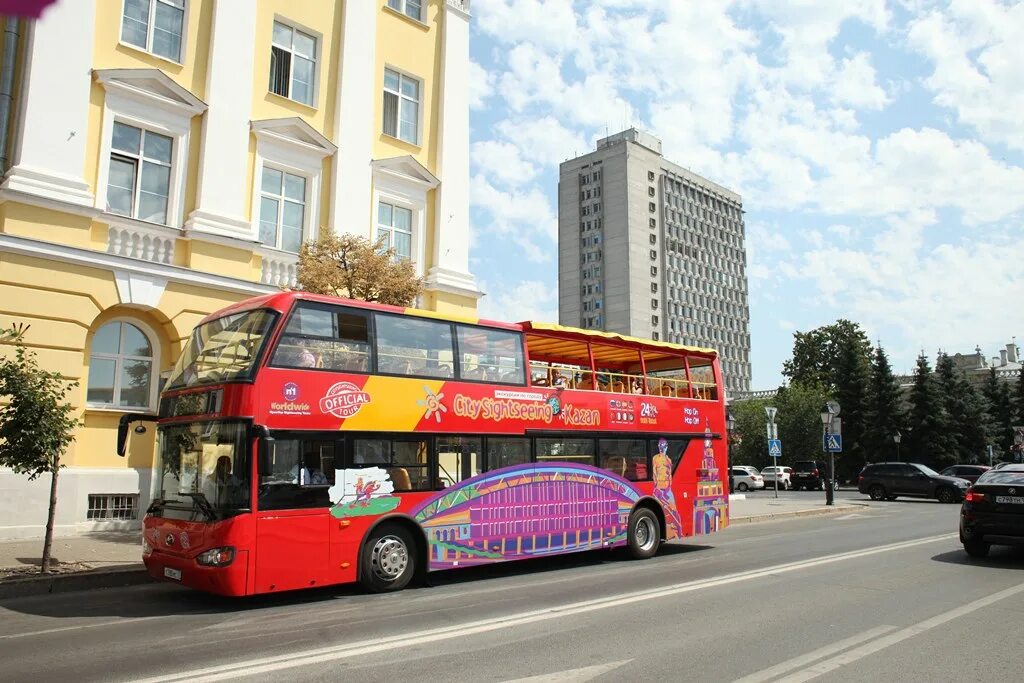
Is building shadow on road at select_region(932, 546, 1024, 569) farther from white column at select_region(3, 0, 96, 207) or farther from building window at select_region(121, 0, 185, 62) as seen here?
building window at select_region(121, 0, 185, 62)

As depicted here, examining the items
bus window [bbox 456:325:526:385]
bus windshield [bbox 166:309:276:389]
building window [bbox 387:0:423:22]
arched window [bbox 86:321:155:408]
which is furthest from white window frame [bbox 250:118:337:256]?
bus window [bbox 456:325:526:385]

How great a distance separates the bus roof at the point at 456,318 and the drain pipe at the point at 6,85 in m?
7.17

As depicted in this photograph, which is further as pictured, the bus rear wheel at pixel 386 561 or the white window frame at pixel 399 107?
the white window frame at pixel 399 107

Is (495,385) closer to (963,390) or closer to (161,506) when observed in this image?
(161,506)

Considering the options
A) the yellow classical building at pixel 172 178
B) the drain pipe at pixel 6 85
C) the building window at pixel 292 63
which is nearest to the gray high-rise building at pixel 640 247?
the yellow classical building at pixel 172 178

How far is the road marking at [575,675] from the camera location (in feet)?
18.9

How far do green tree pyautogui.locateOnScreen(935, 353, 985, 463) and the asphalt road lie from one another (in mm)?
51787

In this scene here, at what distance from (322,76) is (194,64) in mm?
3442

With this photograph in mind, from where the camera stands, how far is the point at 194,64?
1745 cm

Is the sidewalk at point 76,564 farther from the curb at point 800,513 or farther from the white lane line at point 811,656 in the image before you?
the curb at point 800,513

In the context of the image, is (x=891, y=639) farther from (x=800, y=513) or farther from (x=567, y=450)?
(x=800, y=513)

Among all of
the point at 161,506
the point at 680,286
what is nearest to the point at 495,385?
the point at 161,506

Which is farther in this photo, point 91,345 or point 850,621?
point 91,345

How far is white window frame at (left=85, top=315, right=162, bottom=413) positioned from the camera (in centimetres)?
1552
